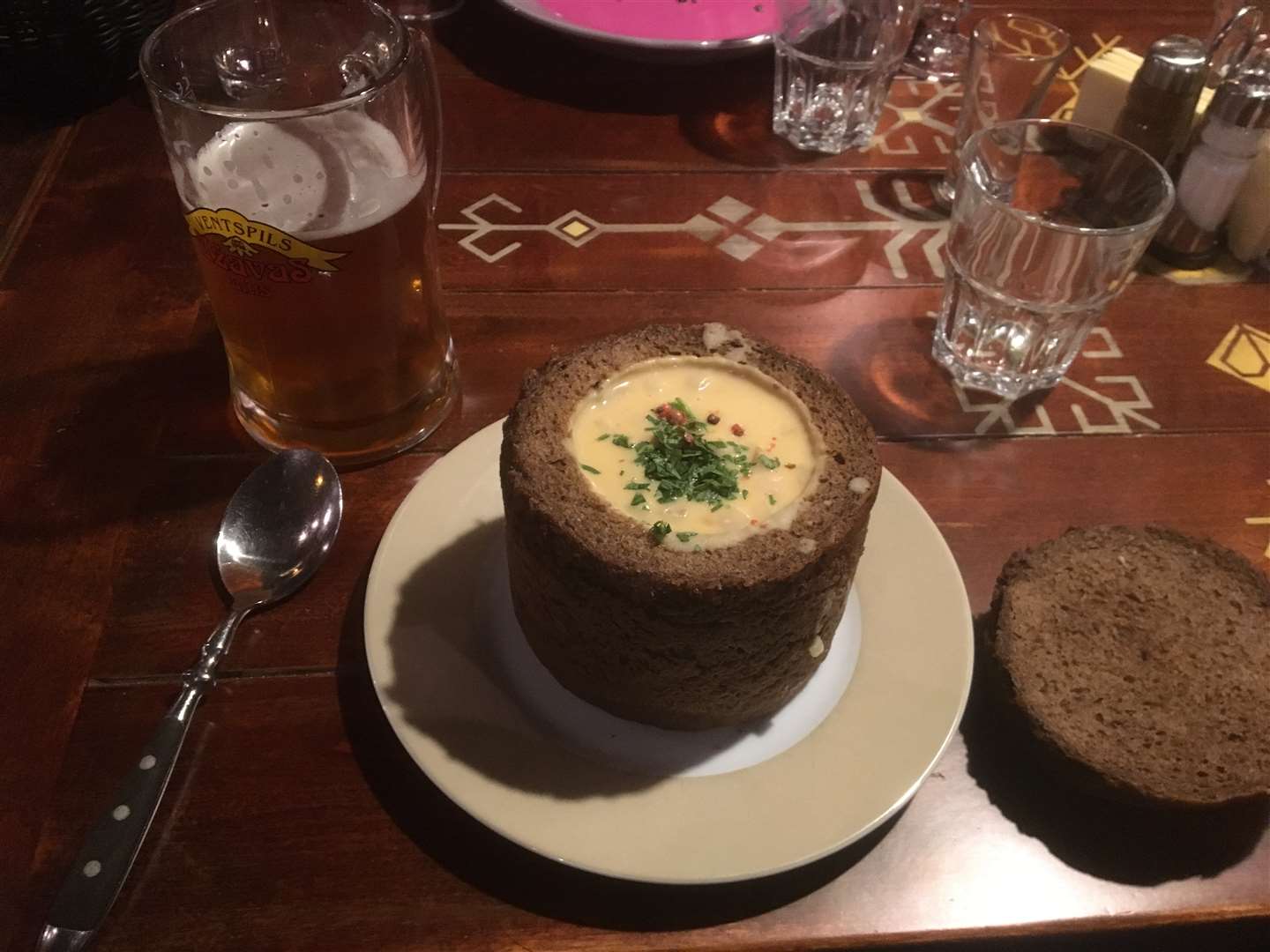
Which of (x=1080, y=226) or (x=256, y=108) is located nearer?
(x=256, y=108)

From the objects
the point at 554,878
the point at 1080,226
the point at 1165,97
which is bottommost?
the point at 554,878

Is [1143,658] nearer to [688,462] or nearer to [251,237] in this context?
[688,462]

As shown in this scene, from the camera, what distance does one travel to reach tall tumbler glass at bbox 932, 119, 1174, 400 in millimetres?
1171

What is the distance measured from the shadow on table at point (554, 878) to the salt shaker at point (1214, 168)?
986mm

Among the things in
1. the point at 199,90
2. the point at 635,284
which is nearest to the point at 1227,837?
the point at 635,284

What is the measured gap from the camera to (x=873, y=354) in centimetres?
126

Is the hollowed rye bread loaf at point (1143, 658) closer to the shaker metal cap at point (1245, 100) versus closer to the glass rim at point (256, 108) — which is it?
the shaker metal cap at point (1245, 100)

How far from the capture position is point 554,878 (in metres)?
0.78

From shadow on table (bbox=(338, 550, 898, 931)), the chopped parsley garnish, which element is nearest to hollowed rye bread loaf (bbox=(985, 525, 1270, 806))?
shadow on table (bbox=(338, 550, 898, 931))

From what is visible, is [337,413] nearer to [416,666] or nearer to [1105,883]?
[416,666]

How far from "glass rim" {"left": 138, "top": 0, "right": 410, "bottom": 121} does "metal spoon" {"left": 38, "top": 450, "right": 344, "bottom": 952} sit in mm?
347

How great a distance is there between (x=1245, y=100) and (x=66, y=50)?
5.34ft

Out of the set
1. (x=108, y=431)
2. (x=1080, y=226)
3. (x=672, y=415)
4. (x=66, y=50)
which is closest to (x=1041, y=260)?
(x=1080, y=226)

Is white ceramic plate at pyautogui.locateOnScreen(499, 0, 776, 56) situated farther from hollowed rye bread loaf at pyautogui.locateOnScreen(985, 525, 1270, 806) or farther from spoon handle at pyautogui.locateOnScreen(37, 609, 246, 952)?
spoon handle at pyautogui.locateOnScreen(37, 609, 246, 952)
